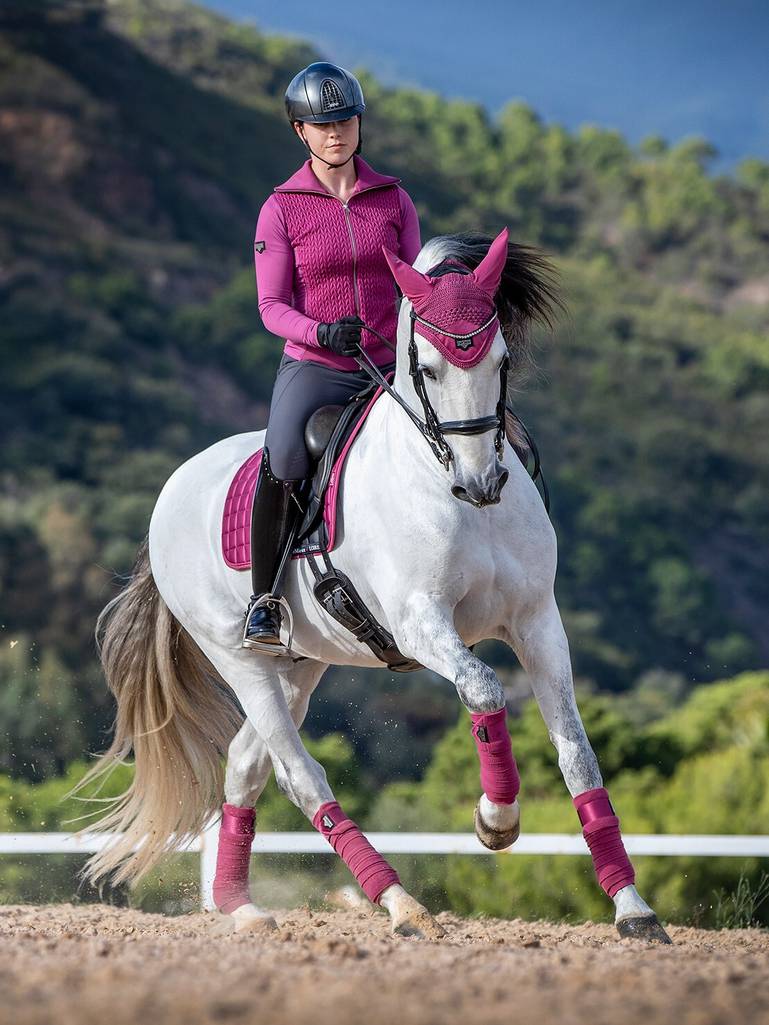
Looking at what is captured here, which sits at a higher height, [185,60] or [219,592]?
[185,60]

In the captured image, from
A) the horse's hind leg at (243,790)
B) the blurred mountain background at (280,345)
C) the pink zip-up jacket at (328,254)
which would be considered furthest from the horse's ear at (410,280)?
the blurred mountain background at (280,345)

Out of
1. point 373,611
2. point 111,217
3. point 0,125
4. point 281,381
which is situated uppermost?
point 0,125

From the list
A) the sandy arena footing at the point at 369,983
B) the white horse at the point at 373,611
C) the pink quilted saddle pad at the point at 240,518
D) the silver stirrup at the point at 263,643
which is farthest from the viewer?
the pink quilted saddle pad at the point at 240,518

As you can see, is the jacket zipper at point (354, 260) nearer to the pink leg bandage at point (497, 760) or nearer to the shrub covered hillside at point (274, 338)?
the pink leg bandage at point (497, 760)

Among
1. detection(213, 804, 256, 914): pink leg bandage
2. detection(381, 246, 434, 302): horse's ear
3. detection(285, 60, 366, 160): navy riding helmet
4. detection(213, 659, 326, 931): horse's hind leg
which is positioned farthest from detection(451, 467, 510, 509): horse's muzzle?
detection(213, 804, 256, 914): pink leg bandage

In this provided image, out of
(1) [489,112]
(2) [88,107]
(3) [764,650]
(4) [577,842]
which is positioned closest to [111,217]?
(2) [88,107]

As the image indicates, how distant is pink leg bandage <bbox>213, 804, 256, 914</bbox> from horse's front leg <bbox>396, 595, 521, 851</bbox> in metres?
1.34

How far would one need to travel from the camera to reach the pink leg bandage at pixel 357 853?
458cm

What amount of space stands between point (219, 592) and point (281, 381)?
1.03 meters

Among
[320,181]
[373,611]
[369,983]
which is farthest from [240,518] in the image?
[369,983]

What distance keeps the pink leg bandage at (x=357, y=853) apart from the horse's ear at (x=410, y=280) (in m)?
1.86

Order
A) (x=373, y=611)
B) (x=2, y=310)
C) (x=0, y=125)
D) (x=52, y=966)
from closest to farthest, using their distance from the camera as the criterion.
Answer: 1. (x=52, y=966)
2. (x=373, y=611)
3. (x=2, y=310)
4. (x=0, y=125)

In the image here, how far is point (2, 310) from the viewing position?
107ft

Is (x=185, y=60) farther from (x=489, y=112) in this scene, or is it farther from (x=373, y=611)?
(x=373, y=611)
